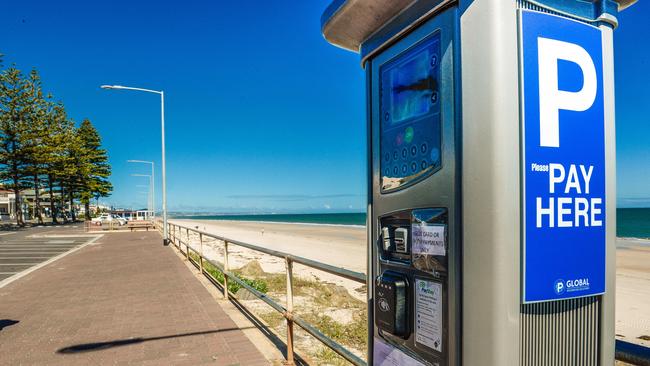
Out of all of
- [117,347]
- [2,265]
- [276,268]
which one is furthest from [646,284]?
[2,265]

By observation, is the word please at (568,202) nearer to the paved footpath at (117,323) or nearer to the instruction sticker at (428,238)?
the instruction sticker at (428,238)

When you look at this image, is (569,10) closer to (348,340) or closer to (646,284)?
(348,340)

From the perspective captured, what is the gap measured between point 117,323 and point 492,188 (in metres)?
5.42

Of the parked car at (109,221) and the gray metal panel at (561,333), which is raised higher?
the gray metal panel at (561,333)

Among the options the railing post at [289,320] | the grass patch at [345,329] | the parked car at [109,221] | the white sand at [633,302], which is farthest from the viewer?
the parked car at [109,221]

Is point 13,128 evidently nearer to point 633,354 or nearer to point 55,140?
point 55,140

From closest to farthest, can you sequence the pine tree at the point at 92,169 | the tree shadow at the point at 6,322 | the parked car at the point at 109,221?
the tree shadow at the point at 6,322 → the parked car at the point at 109,221 → the pine tree at the point at 92,169

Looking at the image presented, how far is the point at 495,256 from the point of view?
122cm

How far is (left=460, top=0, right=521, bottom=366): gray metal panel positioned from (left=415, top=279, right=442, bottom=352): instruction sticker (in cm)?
14

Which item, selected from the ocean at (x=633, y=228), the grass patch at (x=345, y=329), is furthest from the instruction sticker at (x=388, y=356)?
the ocean at (x=633, y=228)

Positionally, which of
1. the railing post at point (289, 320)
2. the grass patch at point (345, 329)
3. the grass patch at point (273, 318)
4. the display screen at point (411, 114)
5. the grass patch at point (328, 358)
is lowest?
the grass patch at point (345, 329)

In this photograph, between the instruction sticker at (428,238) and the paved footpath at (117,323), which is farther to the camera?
the paved footpath at (117,323)

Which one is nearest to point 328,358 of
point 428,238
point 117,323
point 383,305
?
point 117,323

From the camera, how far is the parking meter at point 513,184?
4.03 ft
